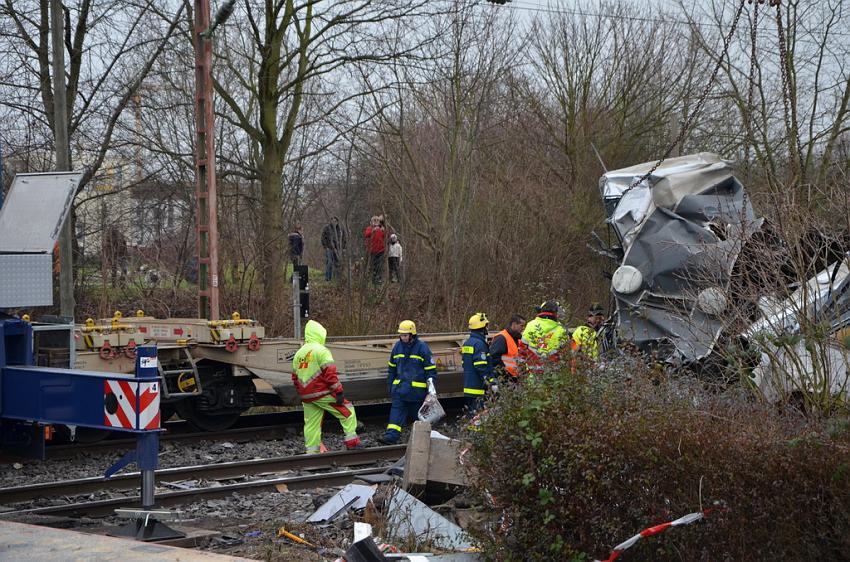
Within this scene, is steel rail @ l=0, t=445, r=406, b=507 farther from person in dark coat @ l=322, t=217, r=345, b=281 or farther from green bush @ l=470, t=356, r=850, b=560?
person in dark coat @ l=322, t=217, r=345, b=281

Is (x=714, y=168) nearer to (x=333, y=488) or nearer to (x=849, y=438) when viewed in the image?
(x=333, y=488)

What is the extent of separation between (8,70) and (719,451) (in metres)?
16.5

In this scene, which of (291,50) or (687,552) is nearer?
(687,552)

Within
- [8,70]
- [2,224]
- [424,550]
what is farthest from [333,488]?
[8,70]

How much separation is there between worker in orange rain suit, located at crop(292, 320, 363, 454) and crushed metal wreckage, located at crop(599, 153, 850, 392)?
3634 millimetres

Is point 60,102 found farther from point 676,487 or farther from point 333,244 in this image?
point 676,487

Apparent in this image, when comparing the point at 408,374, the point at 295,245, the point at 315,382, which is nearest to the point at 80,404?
the point at 315,382

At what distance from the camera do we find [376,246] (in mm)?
20562

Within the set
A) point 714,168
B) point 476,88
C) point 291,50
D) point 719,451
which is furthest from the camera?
point 476,88

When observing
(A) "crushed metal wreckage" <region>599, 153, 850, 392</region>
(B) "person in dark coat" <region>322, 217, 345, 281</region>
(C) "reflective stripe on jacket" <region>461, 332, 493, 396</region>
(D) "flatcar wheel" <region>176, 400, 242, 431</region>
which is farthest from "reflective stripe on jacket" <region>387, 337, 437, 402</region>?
(B) "person in dark coat" <region>322, 217, 345, 281</region>

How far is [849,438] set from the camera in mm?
5434

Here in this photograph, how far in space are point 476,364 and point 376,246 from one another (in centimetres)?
891

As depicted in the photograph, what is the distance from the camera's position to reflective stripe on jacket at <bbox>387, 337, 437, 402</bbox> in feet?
39.5

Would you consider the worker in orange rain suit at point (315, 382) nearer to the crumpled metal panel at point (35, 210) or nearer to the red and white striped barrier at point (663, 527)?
the crumpled metal panel at point (35, 210)
